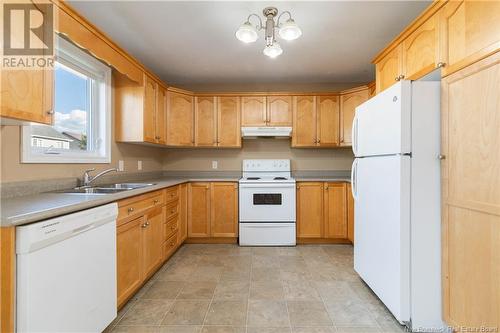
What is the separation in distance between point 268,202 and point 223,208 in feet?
2.11

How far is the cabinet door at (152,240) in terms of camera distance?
2.08 meters

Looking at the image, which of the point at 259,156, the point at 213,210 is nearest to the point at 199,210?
the point at 213,210

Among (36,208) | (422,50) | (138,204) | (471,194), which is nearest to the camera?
(36,208)

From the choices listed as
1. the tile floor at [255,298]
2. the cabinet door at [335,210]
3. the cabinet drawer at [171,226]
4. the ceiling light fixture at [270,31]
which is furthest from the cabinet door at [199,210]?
the ceiling light fixture at [270,31]

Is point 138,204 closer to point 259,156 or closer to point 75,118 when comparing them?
point 75,118

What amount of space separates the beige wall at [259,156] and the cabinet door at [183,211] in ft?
2.40

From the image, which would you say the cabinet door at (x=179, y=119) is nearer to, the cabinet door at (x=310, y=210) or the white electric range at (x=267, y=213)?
the white electric range at (x=267, y=213)

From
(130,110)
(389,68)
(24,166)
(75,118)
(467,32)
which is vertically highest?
(389,68)

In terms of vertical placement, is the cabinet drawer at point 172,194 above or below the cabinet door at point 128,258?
above

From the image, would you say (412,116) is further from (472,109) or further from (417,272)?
(417,272)

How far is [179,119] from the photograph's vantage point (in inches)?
137

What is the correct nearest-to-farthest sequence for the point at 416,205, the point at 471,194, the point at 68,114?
the point at 471,194 < the point at 416,205 < the point at 68,114

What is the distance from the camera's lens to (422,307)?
154 centimetres

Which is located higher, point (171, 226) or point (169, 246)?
point (171, 226)
